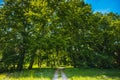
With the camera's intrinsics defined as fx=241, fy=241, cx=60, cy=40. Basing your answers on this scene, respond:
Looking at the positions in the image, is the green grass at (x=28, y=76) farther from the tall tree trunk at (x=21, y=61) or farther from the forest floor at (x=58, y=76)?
the tall tree trunk at (x=21, y=61)

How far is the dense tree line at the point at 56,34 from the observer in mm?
37841

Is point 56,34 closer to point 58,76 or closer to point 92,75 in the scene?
point 92,75

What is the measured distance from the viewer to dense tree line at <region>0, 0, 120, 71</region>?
124 ft

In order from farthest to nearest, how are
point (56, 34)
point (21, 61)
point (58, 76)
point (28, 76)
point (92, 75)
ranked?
1. point (56, 34)
2. point (21, 61)
3. point (92, 75)
4. point (28, 76)
5. point (58, 76)

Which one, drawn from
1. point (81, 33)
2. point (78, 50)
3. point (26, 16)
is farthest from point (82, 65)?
point (26, 16)

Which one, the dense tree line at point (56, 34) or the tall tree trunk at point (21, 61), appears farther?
the tall tree trunk at point (21, 61)

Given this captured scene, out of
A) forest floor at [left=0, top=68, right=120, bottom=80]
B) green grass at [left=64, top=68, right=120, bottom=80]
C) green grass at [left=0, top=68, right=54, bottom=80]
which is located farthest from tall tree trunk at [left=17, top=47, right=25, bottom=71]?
green grass at [left=64, top=68, right=120, bottom=80]

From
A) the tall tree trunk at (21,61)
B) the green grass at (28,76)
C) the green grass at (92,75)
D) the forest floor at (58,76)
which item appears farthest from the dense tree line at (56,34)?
the green grass at (92,75)

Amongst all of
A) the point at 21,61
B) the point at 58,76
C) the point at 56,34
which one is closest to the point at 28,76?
the point at 58,76

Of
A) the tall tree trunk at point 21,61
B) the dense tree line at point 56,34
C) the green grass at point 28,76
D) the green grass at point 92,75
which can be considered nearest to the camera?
the green grass at point 28,76

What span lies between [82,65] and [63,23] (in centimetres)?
828

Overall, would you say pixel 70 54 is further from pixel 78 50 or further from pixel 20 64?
pixel 20 64

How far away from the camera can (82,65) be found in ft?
141

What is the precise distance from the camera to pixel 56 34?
40.2m
